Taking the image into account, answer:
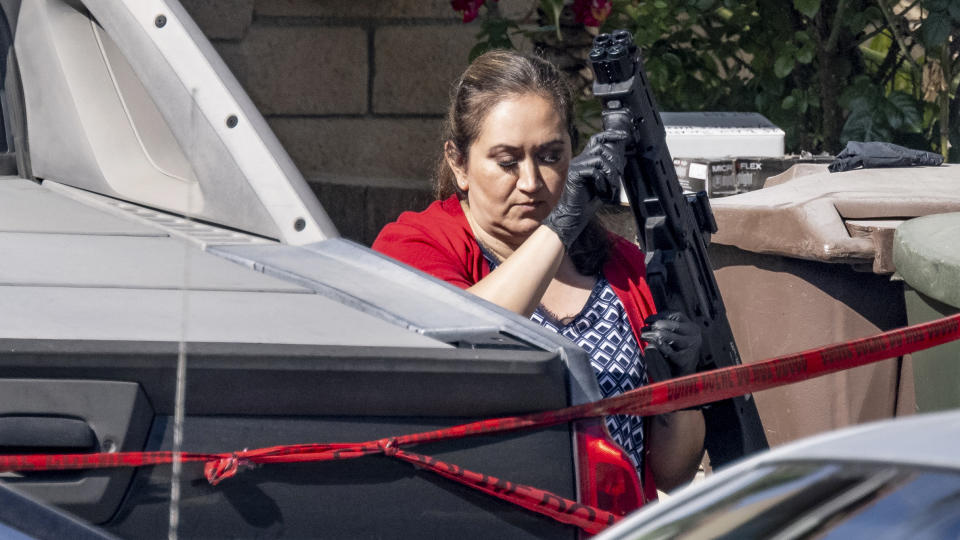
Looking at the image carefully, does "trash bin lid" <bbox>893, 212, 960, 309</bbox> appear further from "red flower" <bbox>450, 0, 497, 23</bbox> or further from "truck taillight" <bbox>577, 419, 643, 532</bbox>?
"red flower" <bbox>450, 0, 497, 23</bbox>

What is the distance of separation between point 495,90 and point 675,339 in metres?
0.70

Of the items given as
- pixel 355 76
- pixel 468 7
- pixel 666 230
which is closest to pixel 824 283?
pixel 666 230

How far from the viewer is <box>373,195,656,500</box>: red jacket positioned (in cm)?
265

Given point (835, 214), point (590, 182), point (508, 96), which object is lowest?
point (835, 214)

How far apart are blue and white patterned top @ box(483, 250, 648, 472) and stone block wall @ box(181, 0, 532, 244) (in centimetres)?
405

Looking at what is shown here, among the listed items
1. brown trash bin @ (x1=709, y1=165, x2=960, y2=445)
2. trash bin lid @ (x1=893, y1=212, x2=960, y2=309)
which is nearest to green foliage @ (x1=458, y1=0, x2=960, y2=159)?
brown trash bin @ (x1=709, y1=165, x2=960, y2=445)

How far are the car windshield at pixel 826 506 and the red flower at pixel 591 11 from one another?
13.5 feet

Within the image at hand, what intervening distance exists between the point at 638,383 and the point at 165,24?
1.11m

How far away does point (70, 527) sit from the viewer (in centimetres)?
132

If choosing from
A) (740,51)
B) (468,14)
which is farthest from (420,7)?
(740,51)

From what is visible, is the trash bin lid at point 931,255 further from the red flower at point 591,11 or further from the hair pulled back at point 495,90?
the red flower at point 591,11

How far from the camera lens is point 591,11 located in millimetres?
5418

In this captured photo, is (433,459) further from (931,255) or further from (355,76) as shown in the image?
(355,76)

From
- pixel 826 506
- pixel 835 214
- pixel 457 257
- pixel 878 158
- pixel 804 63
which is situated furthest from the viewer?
pixel 804 63
